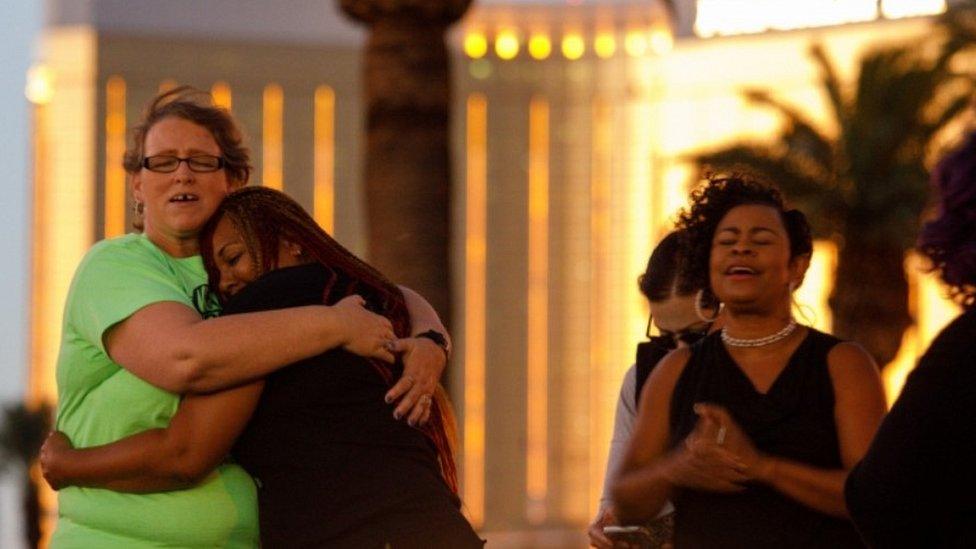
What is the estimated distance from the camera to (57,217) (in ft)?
263

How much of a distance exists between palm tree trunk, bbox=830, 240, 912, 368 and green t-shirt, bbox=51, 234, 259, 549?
24918 mm

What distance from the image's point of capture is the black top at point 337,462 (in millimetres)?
4355

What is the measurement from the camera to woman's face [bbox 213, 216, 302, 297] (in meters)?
4.66

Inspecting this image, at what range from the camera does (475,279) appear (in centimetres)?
8125

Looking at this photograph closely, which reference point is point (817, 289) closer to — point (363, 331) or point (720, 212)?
point (720, 212)

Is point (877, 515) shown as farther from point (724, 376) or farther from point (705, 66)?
point (705, 66)

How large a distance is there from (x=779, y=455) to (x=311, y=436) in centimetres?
111

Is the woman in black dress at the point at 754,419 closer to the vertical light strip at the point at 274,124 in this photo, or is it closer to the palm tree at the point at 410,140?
the palm tree at the point at 410,140

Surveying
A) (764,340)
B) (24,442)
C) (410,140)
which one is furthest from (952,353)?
(24,442)

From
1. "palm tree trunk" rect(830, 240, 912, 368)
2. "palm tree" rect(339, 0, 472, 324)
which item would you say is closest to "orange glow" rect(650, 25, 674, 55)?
"palm tree trunk" rect(830, 240, 912, 368)

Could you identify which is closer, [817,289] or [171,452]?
[171,452]

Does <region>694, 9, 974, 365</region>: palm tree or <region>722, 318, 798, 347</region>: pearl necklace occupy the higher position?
<region>694, 9, 974, 365</region>: palm tree

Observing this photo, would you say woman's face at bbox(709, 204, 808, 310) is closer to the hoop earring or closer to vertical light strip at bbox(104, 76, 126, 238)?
the hoop earring

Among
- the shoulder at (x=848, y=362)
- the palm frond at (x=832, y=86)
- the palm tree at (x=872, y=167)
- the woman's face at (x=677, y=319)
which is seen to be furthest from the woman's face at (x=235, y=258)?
the palm frond at (x=832, y=86)
